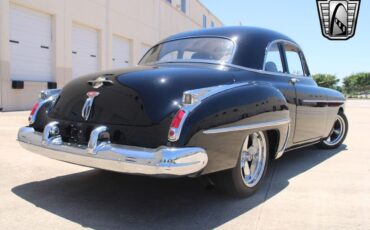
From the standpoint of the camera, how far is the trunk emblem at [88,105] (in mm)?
3219

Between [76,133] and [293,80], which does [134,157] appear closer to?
[76,133]

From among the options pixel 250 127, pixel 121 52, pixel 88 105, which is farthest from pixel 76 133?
pixel 121 52

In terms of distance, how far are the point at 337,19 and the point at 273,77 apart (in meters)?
5.92

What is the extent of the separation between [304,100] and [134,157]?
2.65 meters

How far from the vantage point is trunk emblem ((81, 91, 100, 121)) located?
3219mm

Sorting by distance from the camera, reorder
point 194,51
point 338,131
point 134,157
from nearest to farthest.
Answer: point 134,157 < point 194,51 < point 338,131

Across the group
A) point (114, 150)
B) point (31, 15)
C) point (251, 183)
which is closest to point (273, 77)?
point (251, 183)

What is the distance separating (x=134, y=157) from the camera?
8.98 ft

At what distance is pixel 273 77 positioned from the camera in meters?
4.14

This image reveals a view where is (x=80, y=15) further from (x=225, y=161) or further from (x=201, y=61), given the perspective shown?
(x=225, y=161)

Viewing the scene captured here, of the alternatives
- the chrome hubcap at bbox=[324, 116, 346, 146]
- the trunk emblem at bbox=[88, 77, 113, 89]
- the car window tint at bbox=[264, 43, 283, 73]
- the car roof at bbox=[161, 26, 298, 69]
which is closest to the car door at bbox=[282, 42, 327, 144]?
the car window tint at bbox=[264, 43, 283, 73]

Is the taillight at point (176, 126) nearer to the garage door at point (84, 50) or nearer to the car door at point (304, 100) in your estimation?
the car door at point (304, 100)

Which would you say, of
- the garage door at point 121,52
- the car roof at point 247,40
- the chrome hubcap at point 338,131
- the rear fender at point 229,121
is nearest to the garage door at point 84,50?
the garage door at point 121,52

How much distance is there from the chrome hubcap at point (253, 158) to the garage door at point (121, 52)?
637 inches
